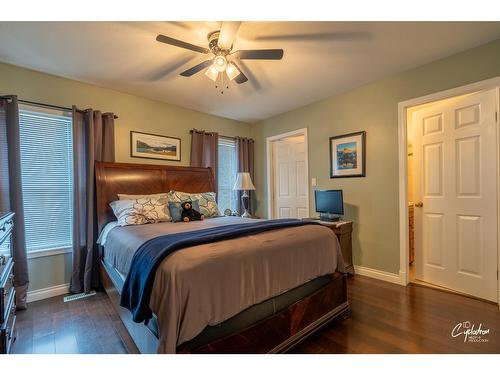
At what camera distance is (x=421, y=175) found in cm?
283

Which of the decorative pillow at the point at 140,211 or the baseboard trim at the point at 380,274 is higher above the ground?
the decorative pillow at the point at 140,211

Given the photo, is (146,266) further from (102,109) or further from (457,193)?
(457,193)

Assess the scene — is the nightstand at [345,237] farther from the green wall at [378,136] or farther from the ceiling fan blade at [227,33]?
the ceiling fan blade at [227,33]

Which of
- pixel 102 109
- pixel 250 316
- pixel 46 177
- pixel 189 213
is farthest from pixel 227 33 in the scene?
pixel 46 177

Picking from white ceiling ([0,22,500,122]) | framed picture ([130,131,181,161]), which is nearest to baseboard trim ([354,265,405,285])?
white ceiling ([0,22,500,122])

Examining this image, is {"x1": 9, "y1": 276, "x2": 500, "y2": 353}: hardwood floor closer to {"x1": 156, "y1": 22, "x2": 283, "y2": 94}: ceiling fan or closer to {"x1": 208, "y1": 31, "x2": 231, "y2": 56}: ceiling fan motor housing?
{"x1": 156, "y1": 22, "x2": 283, "y2": 94}: ceiling fan

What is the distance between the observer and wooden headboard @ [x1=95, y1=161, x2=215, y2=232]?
9.22 feet

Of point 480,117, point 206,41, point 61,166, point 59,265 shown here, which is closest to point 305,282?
point 206,41

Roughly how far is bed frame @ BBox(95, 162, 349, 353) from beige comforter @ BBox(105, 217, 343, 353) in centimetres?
15

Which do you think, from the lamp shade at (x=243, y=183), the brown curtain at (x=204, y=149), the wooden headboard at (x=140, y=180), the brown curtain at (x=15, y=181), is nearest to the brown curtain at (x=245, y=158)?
the lamp shade at (x=243, y=183)

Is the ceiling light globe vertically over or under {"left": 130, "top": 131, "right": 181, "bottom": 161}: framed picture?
over

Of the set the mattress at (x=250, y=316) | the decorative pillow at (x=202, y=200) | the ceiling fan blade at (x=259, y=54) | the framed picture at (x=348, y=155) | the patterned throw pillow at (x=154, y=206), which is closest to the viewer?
the mattress at (x=250, y=316)

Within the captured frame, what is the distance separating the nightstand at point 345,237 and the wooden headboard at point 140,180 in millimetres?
1889

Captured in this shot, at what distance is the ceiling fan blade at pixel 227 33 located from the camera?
1625 mm
